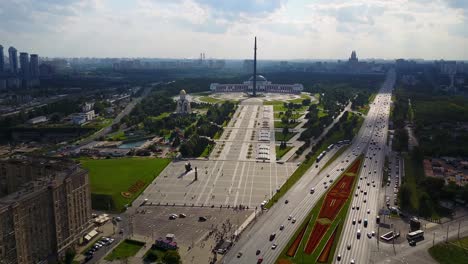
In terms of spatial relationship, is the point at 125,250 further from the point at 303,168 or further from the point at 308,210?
the point at 303,168

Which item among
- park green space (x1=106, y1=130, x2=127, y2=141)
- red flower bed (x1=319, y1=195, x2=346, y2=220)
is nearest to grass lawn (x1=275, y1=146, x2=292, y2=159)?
red flower bed (x1=319, y1=195, x2=346, y2=220)

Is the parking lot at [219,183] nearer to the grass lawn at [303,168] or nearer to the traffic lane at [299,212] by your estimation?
the grass lawn at [303,168]

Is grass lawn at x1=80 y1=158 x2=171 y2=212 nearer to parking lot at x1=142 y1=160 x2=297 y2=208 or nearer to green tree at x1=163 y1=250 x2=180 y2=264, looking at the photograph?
parking lot at x1=142 y1=160 x2=297 y2=208

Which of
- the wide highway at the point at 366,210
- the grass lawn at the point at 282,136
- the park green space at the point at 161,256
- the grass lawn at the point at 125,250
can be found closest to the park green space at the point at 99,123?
the grass lawn at the point at 282,136

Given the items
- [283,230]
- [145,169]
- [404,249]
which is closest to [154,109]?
[145,169]

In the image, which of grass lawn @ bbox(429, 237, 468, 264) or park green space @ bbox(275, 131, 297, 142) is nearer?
grass lawn @ bbox(429, 237, 468, 264)
